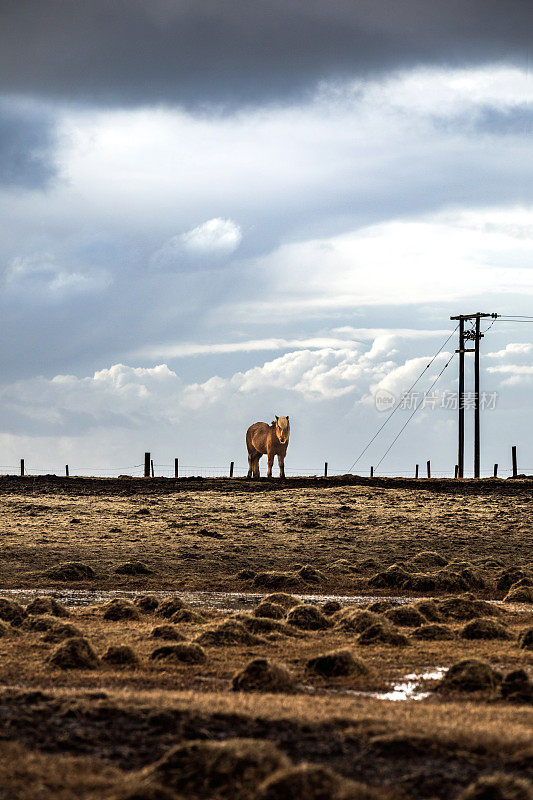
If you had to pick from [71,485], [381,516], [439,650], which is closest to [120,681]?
[439,650]

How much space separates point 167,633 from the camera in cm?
1752

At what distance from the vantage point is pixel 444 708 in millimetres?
11320

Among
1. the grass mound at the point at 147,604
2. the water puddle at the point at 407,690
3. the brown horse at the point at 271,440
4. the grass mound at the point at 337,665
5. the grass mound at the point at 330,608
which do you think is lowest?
the grass mound at the point at 330,608

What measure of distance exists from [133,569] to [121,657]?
15259 millimetres

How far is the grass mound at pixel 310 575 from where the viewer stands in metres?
28.8

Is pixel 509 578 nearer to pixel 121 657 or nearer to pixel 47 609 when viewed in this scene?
pixel 47 609

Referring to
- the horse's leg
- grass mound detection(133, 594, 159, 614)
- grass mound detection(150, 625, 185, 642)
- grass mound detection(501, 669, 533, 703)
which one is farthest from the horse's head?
grass mound detection(501, 669, 533, 703)

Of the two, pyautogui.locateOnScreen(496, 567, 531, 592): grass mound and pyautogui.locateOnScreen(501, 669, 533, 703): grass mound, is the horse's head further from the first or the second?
pyautogui.locateOnScreen(501, 669, 533, 703): grass mound

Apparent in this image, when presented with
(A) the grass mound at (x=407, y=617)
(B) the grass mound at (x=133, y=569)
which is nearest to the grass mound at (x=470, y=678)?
(A) the grass mound at (x=407, y=617)

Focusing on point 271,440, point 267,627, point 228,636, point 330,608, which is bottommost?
point 330,608

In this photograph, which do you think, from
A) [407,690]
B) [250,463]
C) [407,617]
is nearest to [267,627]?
[407,617]

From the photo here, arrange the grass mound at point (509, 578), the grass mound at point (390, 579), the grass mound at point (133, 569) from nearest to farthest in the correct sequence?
the grass mound at point (390, 579)
the grass mound at point (509, 578)
the grass mound at point (133, 569)

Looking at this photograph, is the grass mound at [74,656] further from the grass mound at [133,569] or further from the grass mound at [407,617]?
the grass mound at [133,569]

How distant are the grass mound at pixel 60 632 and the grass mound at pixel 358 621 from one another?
5.42 m
